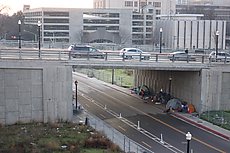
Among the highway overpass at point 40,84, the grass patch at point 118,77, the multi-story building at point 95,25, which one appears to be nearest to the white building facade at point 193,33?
the multi-story building at point 95,25

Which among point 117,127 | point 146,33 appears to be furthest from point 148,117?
point 146,33

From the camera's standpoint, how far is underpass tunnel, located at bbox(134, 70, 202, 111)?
44125mm

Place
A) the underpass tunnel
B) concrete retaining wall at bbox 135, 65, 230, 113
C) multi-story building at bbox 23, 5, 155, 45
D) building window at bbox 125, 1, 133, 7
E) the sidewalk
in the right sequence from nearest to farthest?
1. the sidewalk
2. concrete retaining wall at bbox 135, 65, 230, 113
3. the underpass tunnel
4. multi-story building at bbox 23, 5, 155, 45
5. building window at bbox 125, 1, 133, 7

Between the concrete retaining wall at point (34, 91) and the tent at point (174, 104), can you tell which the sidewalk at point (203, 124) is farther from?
the concrete retaining wall at point (34, 91)

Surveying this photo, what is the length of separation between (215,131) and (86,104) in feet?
54.7

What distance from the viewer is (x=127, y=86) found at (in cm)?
6378

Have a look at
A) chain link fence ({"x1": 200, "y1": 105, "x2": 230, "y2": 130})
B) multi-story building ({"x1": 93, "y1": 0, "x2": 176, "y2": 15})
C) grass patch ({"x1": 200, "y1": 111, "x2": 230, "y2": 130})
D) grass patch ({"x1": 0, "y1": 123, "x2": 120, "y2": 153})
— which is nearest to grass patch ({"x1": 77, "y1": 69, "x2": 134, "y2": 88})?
chain link fence ({"x1": 200, "y1": 105, "x2": 230, "y2": 130})

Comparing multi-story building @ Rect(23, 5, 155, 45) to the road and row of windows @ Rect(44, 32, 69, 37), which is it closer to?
row of windows @ Rect(44, 32, 69, 37)

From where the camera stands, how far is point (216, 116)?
133 feet

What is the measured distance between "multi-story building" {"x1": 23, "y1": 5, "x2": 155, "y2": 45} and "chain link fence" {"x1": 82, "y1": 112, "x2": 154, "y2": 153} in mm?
94065

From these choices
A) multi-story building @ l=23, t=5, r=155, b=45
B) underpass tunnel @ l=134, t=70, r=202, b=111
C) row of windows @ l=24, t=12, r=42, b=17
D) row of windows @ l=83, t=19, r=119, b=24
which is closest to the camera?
underpass tunnel @ l=134, t=70, r=202, b=111

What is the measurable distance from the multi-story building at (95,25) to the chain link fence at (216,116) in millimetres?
91153

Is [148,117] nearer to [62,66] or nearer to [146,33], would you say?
[62,66]

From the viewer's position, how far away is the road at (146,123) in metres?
31.9
